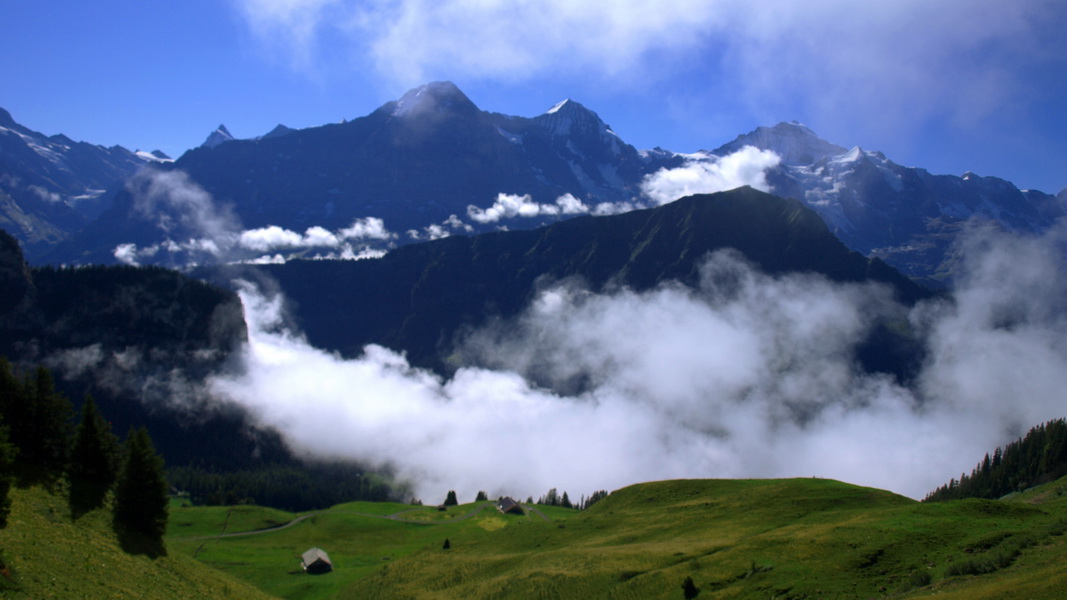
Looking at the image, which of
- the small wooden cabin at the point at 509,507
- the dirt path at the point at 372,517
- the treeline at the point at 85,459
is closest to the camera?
the treeline at the point at 85,459

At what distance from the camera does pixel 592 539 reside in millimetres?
93812

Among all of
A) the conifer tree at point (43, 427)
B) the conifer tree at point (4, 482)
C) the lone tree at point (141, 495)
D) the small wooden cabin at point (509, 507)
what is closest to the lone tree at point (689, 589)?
the lone tree at point (141, 495)

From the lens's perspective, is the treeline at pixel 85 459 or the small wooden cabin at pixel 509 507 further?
the small wooden cabin at pixel 509 507

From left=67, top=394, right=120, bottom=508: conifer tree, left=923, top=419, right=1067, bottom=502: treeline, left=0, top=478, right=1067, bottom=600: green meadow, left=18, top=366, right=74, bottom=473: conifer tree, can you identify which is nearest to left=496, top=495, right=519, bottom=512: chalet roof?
left=0, top=478, right=1067, bottom=600: green meadow

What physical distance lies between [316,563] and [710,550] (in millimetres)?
76647

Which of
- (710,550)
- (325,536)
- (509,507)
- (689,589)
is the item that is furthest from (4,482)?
(509,507)

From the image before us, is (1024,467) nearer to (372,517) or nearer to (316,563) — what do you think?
(316,563)

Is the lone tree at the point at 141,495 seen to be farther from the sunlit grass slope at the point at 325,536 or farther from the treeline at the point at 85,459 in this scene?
the sunlit grass slope at the point at 325,536

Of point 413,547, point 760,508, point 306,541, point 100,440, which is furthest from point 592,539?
point 306,541

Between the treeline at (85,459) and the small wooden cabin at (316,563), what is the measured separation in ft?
194

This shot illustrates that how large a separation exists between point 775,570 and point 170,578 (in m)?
51.6

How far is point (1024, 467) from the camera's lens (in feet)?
452

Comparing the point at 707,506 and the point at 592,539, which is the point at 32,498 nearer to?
the point at 592,539

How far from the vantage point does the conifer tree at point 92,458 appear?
56.6 metres
